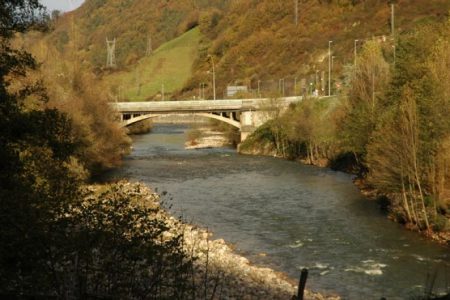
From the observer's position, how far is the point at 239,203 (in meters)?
34.2

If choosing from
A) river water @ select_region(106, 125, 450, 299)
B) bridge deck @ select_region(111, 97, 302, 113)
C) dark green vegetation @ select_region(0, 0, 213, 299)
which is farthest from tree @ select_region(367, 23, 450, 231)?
bridge deck @ select_region(111, 97, 302, 113)

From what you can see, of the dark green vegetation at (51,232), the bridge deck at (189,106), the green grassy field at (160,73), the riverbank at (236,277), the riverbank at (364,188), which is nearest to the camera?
the dark green vegetation at (51,232)

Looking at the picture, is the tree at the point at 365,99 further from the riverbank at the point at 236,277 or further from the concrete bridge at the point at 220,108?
the concrete bridge at the point at 220,108

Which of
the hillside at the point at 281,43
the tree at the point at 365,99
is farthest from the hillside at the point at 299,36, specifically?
the tree at the point at 365,99

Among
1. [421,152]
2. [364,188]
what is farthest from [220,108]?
[421,152]

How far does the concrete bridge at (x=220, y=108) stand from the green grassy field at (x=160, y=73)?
7389 cm

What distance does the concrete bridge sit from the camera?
68.7 m

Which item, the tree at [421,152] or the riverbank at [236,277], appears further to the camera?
the tree at [421,152]

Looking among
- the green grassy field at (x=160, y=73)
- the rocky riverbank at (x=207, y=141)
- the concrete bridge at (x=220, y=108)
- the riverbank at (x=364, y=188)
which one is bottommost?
the riverbank at (x=364, y=188)

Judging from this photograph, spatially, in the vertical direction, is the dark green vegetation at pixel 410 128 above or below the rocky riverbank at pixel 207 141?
above

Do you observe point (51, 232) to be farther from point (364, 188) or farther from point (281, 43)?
point (281, 43)

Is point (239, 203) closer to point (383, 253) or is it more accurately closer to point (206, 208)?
point (206, 208)

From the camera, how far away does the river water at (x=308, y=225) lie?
67.6 feet

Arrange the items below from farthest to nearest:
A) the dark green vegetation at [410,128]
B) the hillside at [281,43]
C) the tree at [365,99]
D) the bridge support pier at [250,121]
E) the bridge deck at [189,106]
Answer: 1. the hillside at [281,43]
2. the bridge deck at [189,106]
3. the bridge support pier at [250,121]
4. the tree at [365,99]
5. the dark green vegetation at [410,128]
